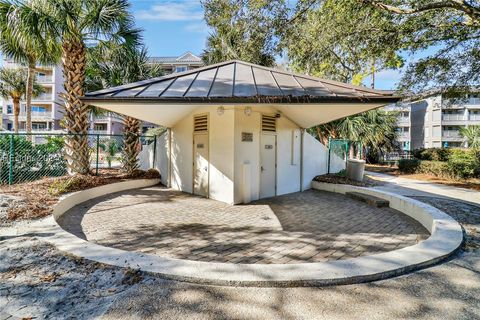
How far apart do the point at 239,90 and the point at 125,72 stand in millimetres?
7332

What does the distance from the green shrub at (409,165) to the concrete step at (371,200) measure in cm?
1044

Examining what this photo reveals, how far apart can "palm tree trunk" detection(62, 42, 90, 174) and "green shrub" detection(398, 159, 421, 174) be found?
18.2 meters

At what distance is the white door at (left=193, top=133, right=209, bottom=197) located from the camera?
868cm

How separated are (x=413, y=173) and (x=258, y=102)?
51.7ft

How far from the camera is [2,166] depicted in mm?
8695

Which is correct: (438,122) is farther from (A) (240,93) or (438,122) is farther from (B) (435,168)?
(A) (240,93)

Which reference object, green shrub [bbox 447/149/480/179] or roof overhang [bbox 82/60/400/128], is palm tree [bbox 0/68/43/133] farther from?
green shrub [bbox 447/149/480/179]

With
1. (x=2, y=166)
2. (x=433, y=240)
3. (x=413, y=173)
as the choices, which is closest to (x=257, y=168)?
(x=433, y=240)

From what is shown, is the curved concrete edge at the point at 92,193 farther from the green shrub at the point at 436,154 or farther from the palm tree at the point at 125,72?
the green shrub at the point at 436,154

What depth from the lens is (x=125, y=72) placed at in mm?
10891

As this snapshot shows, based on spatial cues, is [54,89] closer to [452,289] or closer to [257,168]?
[257,168]

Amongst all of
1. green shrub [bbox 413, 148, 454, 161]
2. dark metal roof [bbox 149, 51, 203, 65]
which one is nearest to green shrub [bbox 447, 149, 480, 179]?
green shrub [bbox 413, 148, 454, 161]

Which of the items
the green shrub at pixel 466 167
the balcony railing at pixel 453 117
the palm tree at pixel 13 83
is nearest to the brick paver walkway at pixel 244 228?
the green shrub at pixel 466 167

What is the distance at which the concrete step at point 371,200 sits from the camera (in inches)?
303
